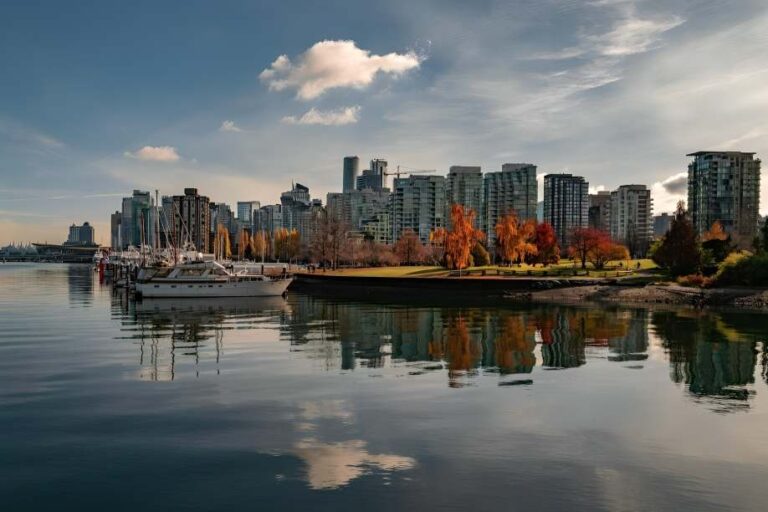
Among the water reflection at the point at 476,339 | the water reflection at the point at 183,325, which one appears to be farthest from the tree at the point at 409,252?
the water reflection at the point at 476,339

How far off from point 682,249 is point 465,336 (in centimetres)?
5587

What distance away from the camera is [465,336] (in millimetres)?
39344

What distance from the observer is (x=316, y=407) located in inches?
788

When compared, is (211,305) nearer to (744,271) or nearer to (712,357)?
(712,357)

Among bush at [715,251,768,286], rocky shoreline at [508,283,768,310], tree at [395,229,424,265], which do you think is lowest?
rocky shoreline at [508,283,768,310]

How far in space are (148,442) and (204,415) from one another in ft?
9.41

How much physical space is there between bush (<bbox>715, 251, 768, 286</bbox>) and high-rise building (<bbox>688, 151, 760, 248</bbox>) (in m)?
134

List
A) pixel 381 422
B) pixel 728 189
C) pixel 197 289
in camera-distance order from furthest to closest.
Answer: pixel 728 189
pixel 197 289
pixel 381 422

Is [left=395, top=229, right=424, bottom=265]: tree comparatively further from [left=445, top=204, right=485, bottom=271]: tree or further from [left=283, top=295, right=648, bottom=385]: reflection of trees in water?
[left=283, top=295, right=648, bottom=385]: reflection of trees in water

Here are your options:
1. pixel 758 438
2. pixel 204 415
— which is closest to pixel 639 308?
pixel 758 438

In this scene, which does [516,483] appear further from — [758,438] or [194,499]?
[758,438]

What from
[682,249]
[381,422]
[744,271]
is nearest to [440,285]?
[682,249]

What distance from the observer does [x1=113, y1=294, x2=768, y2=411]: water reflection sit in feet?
90.0

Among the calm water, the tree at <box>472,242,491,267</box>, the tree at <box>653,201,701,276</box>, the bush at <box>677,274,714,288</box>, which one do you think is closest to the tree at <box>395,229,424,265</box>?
the tree at <box>472,242,491,267</box>
